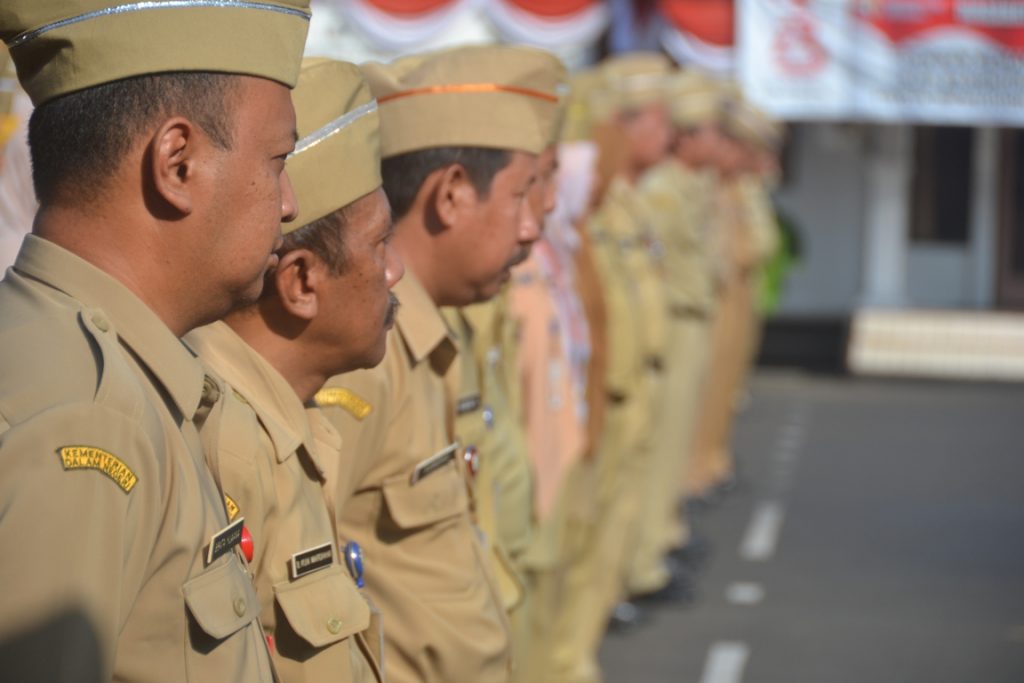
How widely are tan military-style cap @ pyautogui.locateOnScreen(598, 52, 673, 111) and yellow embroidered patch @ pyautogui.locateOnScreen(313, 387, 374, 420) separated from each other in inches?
206

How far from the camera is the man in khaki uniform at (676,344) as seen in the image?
8.02 meters

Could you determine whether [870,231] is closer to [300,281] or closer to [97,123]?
[300,281]

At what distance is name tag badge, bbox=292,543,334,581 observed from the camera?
6.81 feet

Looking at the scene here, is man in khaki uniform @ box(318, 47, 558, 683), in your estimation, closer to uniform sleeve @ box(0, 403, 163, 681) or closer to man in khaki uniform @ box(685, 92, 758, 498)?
uniform sleeve @ box(0, 403, 163, 681)

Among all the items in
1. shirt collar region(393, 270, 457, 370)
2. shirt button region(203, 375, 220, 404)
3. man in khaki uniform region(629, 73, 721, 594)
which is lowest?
man in khaki uniform region(629, 73, 721, 594)

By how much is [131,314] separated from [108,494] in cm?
25

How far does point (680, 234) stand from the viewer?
28.3 ft

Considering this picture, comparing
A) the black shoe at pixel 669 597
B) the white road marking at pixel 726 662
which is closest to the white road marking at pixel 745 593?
the black shoe at pixel 669 597

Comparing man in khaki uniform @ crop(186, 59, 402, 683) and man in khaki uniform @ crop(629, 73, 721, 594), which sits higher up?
man in khaki uniform @ crop(186, 59, 402, 683)

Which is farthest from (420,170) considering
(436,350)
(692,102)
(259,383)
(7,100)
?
(692,102)

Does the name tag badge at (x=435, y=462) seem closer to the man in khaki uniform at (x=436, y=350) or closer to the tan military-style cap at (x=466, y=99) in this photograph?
the man in khaki uniform at (x=436, y=350)

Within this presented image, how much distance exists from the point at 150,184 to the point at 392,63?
1.82 m

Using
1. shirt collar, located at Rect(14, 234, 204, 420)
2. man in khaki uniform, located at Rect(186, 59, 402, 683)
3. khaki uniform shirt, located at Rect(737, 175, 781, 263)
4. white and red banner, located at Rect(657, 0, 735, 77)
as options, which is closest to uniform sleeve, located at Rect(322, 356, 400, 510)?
man in khaki uniform, located at Rect(186, 59, 402, 683)

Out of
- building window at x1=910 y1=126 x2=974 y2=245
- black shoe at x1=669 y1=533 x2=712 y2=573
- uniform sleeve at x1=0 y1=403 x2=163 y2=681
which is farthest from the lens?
building window at x1=910 y1=126 x2=974 y2=245
